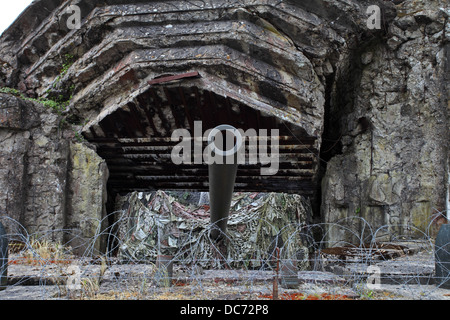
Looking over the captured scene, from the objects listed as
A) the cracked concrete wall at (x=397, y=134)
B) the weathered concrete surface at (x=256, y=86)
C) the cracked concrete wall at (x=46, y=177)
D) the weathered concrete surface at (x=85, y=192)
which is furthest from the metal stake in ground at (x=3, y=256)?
the cracked concrete wall at (x=397, y=134)

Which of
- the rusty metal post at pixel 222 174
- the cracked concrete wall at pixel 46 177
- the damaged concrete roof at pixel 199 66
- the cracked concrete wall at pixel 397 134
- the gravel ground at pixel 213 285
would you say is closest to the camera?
the gravel ground at pixel 213 285

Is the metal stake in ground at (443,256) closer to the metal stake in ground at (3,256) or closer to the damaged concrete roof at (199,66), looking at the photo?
the damaged concrete roof at (199,66)

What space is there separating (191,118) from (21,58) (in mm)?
3241

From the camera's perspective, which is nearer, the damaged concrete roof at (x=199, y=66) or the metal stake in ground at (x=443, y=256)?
the metal stake in ground at (x=443, y=256)

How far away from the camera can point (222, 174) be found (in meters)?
4.08

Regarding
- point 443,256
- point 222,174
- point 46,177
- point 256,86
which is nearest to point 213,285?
point 222,174

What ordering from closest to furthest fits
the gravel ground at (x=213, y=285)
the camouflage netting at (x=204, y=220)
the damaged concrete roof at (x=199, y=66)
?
the gravel ground at (x=213, y=285)
the damaged concrete roof at (x=199, y=66)
the camouflage netting at (x=204, y=220)

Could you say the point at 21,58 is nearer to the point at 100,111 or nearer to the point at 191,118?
the point at 100,111

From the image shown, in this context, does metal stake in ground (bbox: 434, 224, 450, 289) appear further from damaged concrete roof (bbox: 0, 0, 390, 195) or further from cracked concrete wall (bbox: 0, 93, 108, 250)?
cracked concrete wall (bbox: 0, 93, 108, 250)

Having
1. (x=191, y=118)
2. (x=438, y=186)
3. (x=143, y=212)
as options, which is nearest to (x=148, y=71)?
(x=191, y=118)

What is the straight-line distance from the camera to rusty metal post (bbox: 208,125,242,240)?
3.40 m

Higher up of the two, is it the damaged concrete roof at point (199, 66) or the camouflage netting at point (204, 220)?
the damaged concrete roof at point (199, 66)

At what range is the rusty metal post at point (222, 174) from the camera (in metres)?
3.40

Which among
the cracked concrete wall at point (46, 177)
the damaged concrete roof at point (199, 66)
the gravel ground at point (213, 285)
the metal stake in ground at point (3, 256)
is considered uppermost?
the damaged concrete roof at point (199, 66)
